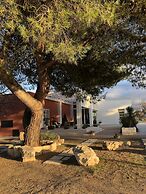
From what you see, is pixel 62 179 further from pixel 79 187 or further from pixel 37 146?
pixel 37 146

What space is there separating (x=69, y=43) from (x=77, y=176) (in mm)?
3504

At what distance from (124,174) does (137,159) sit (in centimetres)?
210

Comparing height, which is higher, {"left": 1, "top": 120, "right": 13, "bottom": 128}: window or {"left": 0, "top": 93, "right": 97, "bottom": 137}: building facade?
{"left": 0, "top": 93, "right": 97, "bottom": 137}: building facade

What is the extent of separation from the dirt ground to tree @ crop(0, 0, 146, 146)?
9.91ft

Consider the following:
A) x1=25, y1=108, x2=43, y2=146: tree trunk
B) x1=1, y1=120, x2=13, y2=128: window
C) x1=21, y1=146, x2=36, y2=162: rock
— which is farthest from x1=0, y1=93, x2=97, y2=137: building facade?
x1=21, y1=146, x2=36, y2=162: rock

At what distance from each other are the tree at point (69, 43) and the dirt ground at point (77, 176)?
9.91 feet

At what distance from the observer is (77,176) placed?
972cm

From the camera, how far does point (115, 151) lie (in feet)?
44.5

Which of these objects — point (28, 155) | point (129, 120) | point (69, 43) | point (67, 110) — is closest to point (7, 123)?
point (129, 120)

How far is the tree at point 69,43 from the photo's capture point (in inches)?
360

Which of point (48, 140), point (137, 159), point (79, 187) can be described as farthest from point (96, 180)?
point (48, 140)

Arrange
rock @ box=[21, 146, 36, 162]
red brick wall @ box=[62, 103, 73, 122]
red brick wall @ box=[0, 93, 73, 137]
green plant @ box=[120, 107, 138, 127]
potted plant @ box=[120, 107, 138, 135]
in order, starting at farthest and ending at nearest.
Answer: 1. red brick wall @ box=[62, 103, 73, 122]
2. red brick wall @ box=[0, 93, 73, 137]
3. green plant @ box=[120, 107, 138, 127]
4. potted plant @ box=[120, 107, 138, 135]
5. rock @ box=[21, 146, 36, 162]

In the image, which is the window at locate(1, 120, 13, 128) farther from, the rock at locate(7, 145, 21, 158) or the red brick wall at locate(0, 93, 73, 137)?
the rock at locate(7, 145, 21, 158)

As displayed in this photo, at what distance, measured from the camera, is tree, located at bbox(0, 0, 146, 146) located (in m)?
9.13
